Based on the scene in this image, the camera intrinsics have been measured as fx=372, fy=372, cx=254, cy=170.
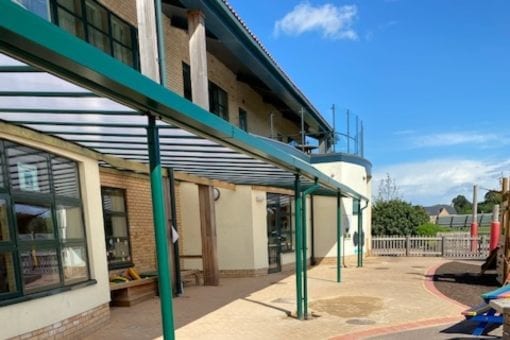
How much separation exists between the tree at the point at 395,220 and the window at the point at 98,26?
17.2 metres

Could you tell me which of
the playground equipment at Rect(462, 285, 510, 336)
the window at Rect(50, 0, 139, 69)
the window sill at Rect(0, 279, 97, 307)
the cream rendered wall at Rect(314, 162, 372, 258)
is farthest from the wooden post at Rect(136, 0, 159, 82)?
the cream rendered wall at Rect(314, 162, 372, 258)

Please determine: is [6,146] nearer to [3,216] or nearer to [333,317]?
[3,216]

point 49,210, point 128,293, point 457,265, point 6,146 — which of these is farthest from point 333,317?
point 457,265

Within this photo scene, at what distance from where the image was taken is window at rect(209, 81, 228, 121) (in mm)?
12594

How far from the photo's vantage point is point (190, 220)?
11.7 meters

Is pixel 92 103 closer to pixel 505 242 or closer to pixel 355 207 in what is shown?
pixel 505 242

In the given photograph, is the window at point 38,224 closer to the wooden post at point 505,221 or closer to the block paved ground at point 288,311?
the block paved ground at point 288,311

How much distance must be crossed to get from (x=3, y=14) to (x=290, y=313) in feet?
21.7

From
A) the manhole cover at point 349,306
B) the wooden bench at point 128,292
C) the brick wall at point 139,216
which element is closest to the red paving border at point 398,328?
the manhole cover at point 349,306

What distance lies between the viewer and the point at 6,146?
486 centimetres

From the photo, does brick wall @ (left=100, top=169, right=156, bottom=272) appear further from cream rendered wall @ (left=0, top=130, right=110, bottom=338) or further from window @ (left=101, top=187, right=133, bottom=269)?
cream rendered wall @ (left=0, top=130, right=110, bottom=338)

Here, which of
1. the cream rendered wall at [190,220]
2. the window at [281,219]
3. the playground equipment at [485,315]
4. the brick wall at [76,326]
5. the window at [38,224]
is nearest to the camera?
the window at [38,224]

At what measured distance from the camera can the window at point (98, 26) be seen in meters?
7.06

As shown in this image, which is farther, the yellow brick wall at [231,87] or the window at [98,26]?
the yellow brick wall at [231,87]
